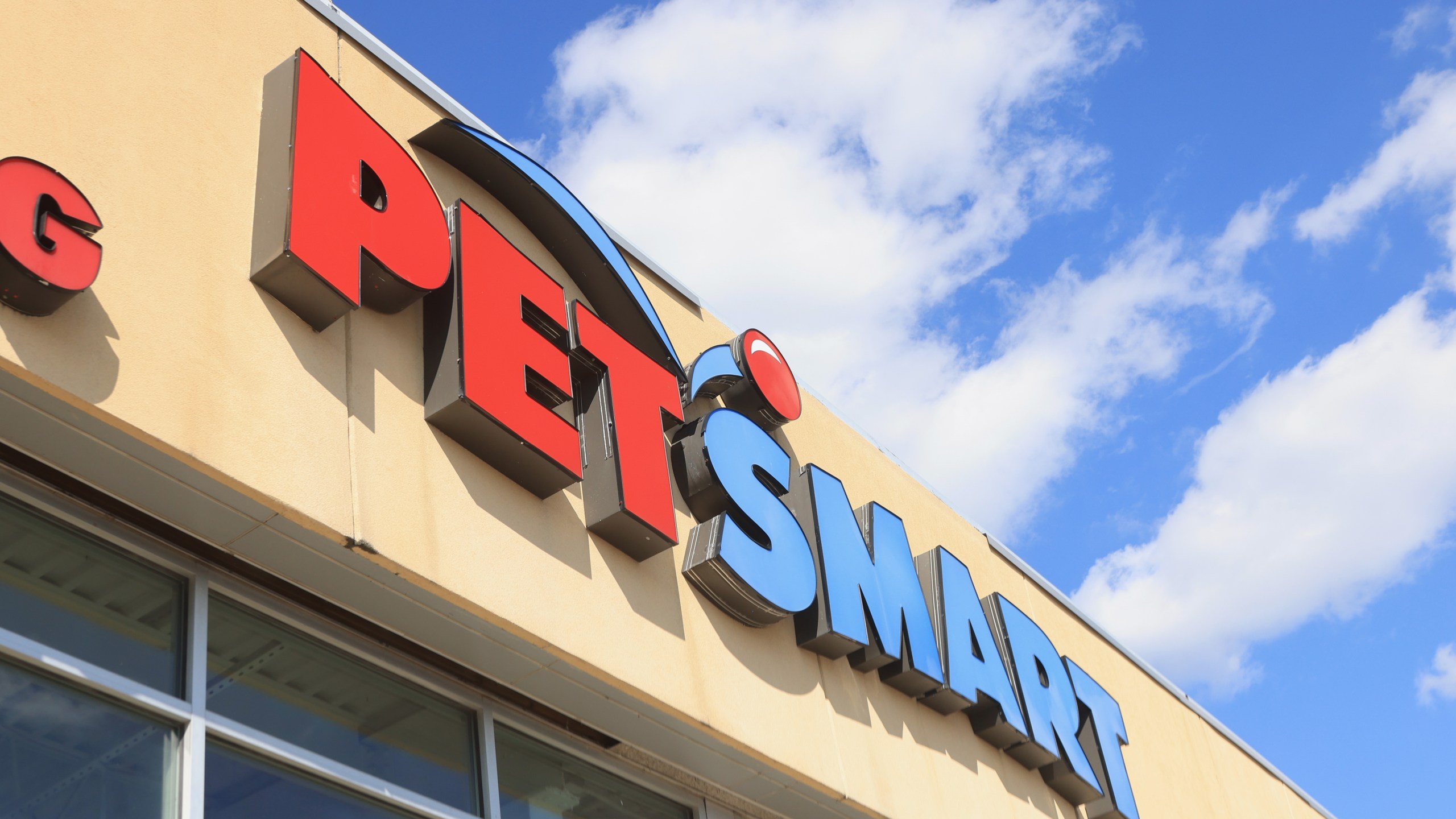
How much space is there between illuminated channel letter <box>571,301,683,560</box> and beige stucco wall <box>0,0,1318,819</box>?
21cm

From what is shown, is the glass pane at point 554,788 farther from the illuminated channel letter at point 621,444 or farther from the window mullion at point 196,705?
the window mullion at point 196,705

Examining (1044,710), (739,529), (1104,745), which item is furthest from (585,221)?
(1104,745)

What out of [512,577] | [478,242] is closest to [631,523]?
[512,577]

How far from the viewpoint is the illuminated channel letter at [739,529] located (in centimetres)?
907

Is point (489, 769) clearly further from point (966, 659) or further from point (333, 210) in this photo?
point (966, 659)

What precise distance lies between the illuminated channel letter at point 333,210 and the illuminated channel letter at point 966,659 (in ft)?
19.6

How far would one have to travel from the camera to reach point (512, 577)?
7.29 meters

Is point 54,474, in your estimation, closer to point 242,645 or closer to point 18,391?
point 18,391

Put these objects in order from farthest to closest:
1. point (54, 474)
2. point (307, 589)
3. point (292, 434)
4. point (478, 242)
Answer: point (478, 242) → point (307, 589) → point (292, 434) → point (54, 474)

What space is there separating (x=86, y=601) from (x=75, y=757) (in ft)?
2.52

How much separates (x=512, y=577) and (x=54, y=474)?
238 centimetres

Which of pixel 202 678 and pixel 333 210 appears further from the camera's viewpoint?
pixel 333 210

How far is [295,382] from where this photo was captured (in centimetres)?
646

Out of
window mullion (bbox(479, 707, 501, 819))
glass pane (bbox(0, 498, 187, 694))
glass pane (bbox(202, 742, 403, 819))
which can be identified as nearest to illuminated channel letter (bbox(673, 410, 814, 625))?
window mullion (bbox(479, 707, 501, 819))
